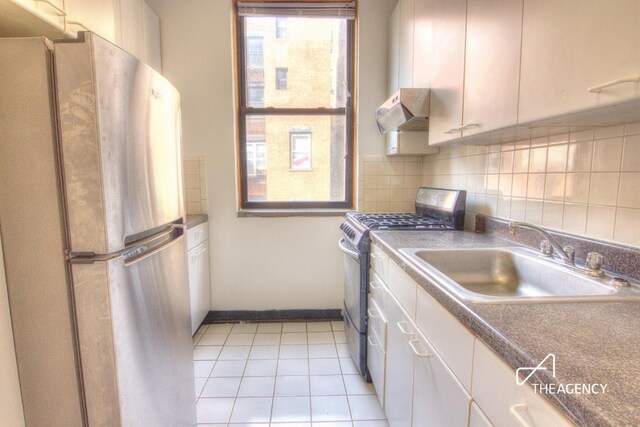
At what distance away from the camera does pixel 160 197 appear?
3.74ft

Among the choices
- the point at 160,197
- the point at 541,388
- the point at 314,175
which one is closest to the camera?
the point at 541,388

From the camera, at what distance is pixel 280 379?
6.40ft

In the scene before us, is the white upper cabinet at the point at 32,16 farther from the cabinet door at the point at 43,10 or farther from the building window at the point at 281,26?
the building window at the point at 281,26

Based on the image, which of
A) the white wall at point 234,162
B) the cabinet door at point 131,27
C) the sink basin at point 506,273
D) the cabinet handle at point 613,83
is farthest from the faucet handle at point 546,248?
the cabinet door at point 131,27

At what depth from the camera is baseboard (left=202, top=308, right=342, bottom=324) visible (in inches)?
107

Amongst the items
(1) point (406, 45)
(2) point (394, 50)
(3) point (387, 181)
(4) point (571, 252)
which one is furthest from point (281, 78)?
(4) point (571, 252)

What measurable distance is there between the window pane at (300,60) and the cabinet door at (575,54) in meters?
1.85

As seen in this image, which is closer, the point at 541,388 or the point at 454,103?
the point at 541,388

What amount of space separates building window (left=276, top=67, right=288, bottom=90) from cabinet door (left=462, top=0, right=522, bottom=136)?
5.30 feet

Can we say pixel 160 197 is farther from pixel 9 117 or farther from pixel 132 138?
pixel 9 117

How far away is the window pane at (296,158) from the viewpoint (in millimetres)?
2717

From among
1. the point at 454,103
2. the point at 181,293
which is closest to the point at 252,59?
the point at 454,103

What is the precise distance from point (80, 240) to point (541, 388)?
3.45ft

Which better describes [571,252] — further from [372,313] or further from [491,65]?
[372,313]
